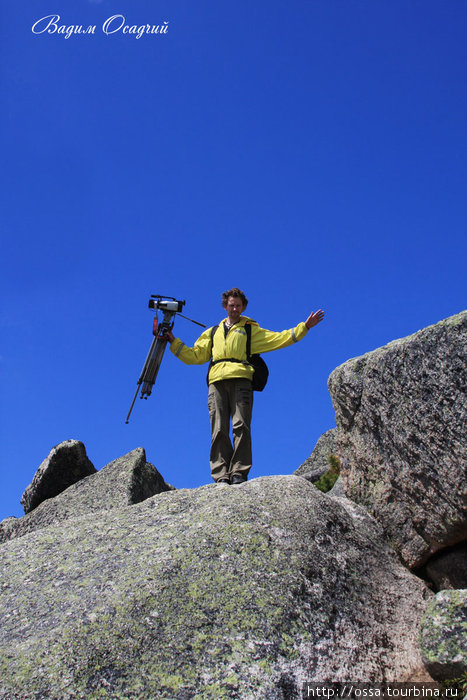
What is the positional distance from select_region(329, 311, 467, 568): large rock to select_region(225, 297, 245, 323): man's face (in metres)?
3.28

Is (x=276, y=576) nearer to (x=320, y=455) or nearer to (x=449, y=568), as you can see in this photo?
(x=449, y=568)

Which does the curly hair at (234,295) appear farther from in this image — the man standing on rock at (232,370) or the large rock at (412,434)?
the large rock at (412,434)

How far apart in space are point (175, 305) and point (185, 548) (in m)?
6.83

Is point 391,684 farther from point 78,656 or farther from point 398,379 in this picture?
point 398,379

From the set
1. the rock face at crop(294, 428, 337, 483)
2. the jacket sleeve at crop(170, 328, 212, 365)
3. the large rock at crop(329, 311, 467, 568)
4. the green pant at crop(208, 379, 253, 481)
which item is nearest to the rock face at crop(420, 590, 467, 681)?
the large rock at crop(329, 311, 467, 568)

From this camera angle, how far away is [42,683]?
591 cm

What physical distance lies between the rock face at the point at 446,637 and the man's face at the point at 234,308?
7.39 metres

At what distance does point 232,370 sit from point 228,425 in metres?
1.18

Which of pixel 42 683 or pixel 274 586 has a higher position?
pixel 274 586

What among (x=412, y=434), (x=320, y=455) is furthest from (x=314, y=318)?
(x=320, y=455)

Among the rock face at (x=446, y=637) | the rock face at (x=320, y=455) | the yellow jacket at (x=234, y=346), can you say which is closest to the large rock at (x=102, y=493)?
the yellow jacket at (x=234, y=346)

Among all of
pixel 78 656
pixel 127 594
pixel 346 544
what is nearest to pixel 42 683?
pixel 78 656

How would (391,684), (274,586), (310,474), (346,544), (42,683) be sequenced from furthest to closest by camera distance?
(310,474), (346,544), (274,586), (391,684), (42,683)

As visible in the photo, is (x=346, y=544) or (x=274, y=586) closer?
(x=274, y=586)
